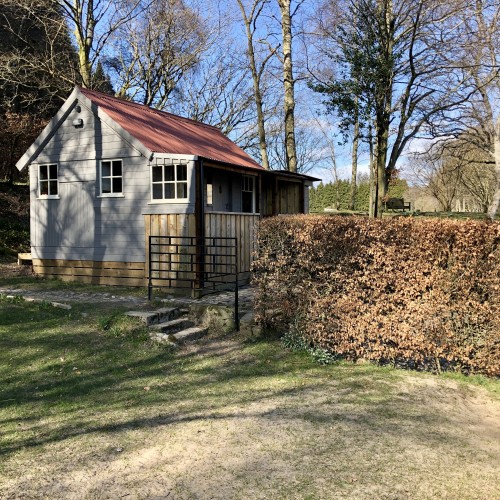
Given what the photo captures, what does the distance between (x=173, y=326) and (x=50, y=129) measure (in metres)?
7.89

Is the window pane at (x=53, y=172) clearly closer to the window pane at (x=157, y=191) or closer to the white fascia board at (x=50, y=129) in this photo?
the white fascia board at (x=50, y=129)

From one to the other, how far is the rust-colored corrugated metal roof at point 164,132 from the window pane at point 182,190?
36.2 inches

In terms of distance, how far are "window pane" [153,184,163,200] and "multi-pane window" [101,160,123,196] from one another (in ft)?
3.35

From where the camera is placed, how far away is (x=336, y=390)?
5.11m

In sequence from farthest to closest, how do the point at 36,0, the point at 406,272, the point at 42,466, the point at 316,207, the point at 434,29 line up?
the point at 316,207 < the point at 36,0 < the point at 434,29 < the point at 406,272 < the point at 42,466

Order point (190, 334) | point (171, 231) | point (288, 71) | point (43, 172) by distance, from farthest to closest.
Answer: point (288, 71) → point (43, 172) → point (171, 231) → point (190, 334)

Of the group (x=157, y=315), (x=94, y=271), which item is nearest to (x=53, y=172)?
(x=94, y=271)

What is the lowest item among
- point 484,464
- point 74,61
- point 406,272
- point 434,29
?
point 484,464

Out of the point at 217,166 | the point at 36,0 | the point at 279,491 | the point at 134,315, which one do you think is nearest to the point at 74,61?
the point at 36,0

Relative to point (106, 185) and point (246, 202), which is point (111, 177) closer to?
point (106, 185)

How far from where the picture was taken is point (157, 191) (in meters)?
11.1

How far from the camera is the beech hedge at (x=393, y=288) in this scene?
5266mm

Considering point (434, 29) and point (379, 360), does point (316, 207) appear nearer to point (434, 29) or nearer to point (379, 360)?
point (434, 29)

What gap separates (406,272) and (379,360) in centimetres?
128
